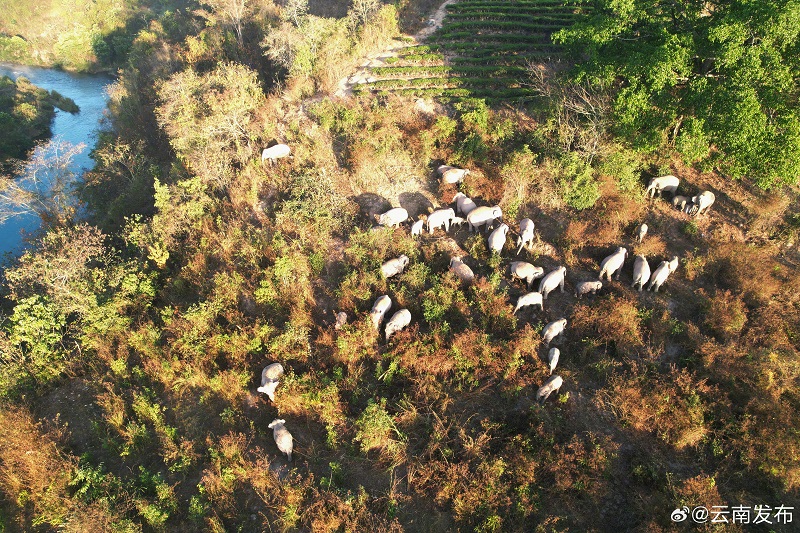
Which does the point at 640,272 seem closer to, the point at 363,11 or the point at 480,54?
the point at 480,54

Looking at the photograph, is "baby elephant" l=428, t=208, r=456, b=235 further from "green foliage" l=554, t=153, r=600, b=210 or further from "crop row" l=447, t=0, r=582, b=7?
"crop row" l=447, t=0, r=582, b=7

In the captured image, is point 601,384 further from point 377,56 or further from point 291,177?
point 377,56

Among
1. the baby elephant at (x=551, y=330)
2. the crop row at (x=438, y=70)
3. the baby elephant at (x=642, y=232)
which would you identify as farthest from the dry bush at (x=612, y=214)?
the crop row at (x=438, y=70)

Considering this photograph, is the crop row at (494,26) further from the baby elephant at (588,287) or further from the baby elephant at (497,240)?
the baby elephant at (588,287)

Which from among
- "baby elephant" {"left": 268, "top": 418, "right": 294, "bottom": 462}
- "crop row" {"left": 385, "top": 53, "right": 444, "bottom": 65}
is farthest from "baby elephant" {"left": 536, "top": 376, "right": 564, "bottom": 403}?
"crop row" {"left": 385, "top": 53, "right": 444, "bottom": 65}

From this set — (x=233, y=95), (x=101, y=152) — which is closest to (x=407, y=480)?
(x=233, y=95)

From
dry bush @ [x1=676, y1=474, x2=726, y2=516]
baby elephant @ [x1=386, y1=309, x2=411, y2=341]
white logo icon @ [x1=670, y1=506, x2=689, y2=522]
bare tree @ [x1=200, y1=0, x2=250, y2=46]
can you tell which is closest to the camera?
white logo icon @ [x1=670, y1=506, x2=689, y2=522]

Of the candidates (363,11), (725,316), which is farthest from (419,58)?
(725,316)
